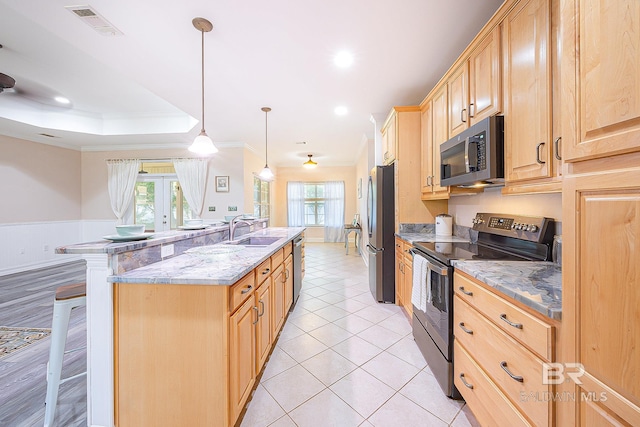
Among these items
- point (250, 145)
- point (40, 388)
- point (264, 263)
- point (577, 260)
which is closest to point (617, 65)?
point (577, 260)

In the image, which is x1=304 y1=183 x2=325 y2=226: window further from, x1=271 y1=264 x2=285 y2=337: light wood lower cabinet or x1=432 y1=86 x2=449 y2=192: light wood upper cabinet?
x1=271 y1=264 x2=285 y2=337: light wood lower cabinet

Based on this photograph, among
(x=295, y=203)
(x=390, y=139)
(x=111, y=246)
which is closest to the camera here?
(x=111, y=246)

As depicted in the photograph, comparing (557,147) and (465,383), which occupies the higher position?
(557,147)

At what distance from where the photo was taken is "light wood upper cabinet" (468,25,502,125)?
61.5 inches

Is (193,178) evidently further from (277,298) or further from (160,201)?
(277,298)

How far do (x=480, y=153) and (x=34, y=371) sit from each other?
11.9 ft

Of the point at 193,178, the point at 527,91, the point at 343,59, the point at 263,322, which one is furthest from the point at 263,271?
the point at 193,178

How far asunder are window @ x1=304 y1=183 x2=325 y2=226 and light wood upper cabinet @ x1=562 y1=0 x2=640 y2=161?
7.46 meters

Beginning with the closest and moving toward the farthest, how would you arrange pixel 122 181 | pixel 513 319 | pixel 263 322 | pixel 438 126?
pixel 513 319 < pixel 263 322 < pixel 438 126 < pixel 122 181

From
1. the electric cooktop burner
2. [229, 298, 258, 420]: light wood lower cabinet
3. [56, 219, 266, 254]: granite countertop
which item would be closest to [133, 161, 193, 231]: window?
[56, 219, 266, 254]: granite countertop

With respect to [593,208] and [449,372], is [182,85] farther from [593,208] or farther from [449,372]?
[449,372]

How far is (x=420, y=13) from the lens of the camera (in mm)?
1746

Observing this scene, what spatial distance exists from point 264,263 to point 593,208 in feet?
5.50

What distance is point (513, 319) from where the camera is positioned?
3.43 feet
